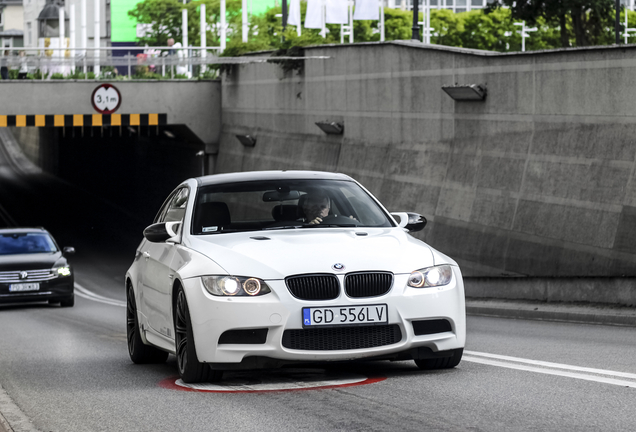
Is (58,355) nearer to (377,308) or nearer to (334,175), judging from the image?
(334,175)

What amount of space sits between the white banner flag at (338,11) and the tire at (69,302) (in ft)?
71.1

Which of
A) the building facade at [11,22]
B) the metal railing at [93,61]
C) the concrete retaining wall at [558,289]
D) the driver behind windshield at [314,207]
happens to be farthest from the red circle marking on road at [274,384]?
the building facade at [11,22]

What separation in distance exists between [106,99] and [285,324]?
35433mm

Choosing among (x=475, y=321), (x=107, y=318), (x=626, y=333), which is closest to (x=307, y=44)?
(x=107, y=318)

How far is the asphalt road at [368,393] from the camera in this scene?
6.70 m

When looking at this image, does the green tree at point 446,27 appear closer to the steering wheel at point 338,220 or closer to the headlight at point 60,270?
the headlight at point 60,270

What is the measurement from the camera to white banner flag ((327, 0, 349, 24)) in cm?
4366

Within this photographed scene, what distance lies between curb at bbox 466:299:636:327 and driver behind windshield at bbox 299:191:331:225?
21.5 ft

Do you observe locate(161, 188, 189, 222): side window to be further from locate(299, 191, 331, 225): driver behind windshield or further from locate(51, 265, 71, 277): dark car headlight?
locate(51, 265, 71, 277): dark car headlight

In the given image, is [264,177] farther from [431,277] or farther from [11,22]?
[11,22]

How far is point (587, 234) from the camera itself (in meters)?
18.8

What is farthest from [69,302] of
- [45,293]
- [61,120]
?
[61,120]

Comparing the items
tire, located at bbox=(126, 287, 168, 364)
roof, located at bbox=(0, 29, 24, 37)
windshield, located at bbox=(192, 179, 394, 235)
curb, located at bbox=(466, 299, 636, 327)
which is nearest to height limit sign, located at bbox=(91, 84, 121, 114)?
curb, located at bbox=(466, 299, 636, 327)

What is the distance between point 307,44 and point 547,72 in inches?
639
